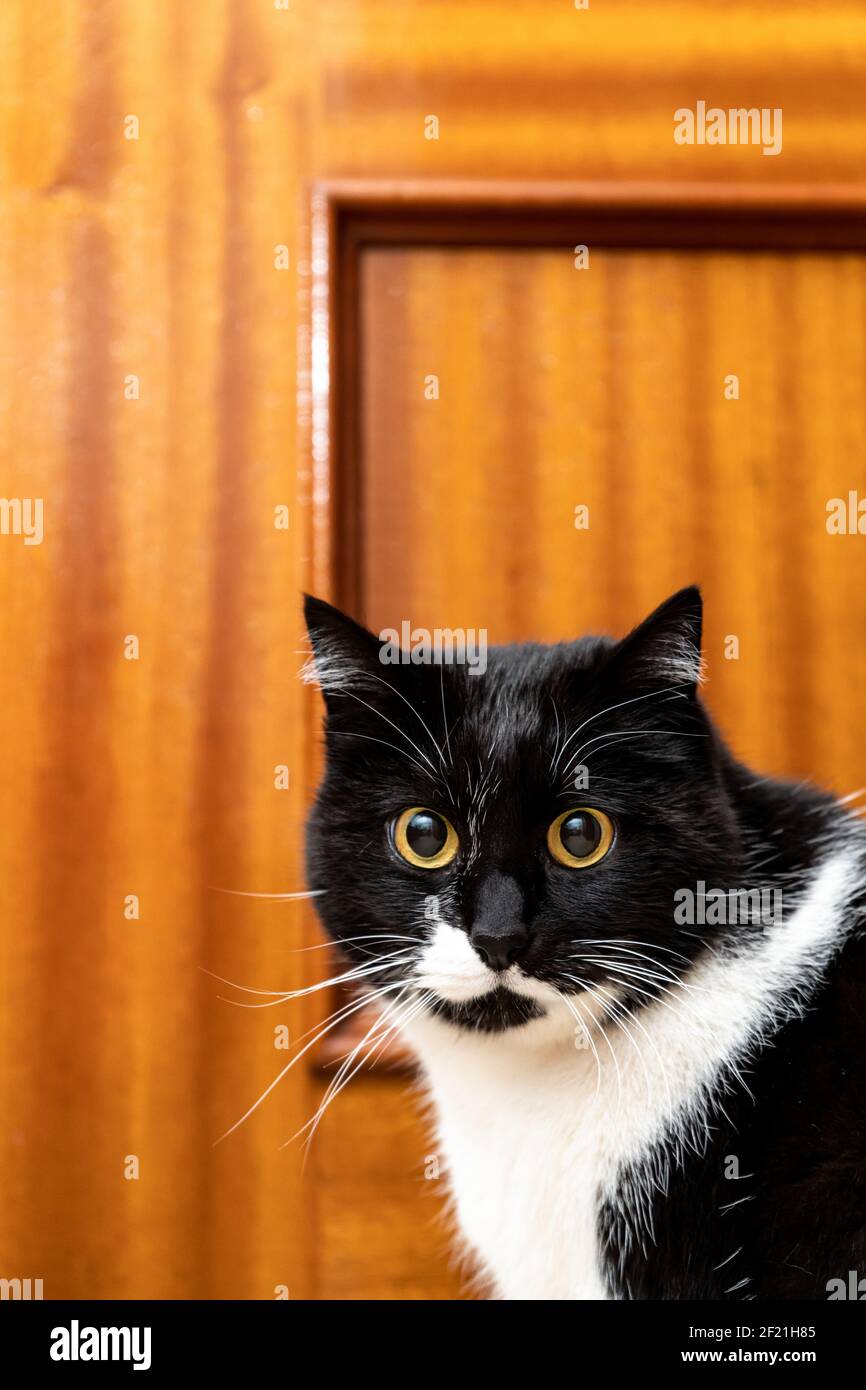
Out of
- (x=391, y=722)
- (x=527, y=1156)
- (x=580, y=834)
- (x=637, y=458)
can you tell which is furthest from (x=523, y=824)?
(x=637, y=458)

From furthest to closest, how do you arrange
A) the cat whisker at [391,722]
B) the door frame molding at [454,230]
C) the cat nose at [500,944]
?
1. the door frame molding at [454,230]
2. the cat whisker at [391,722]
3. the cat nose at [500,944]

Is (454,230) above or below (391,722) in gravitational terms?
above

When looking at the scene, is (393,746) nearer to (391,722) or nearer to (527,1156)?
(391,722)

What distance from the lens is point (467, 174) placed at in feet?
4.66

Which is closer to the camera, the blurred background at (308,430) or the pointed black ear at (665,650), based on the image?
the pointed black ear at (665,650)

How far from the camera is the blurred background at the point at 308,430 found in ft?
4.60

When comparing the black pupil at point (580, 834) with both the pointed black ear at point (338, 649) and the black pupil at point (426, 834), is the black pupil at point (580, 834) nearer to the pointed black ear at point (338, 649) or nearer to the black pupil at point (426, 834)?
the black pupil at point (426, 834)

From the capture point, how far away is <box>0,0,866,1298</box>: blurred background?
1.40m

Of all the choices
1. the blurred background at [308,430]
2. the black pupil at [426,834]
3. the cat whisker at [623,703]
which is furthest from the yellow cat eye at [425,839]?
the blurred background at [308,430]

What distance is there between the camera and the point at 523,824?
0.78 m

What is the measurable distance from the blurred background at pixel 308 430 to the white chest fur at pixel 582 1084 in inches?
21.8

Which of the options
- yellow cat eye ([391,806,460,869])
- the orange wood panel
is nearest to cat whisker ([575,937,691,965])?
yellow cat eye ([391,806,460,869])

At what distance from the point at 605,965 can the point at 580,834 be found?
0.31 feet
